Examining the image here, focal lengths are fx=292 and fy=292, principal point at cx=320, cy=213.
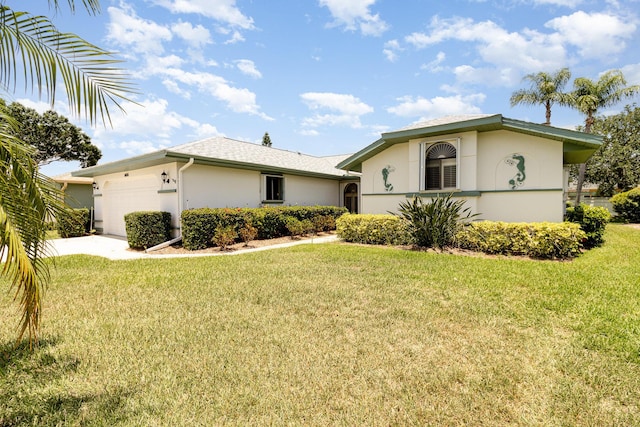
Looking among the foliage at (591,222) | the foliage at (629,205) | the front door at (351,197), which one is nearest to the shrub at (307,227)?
the front door at (351,197)

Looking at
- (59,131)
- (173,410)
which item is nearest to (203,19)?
(173,410)

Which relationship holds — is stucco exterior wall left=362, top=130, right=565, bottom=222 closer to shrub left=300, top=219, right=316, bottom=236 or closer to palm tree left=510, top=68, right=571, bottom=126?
shrub left=300, top=219, right=316, bottom=236

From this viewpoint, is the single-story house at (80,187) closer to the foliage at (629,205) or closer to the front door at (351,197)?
the front door at (351,197)

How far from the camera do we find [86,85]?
2.43m

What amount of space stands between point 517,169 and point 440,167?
2324mm

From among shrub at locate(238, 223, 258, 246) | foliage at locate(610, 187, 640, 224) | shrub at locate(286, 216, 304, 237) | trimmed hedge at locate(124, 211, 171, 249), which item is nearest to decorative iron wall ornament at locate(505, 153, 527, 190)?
shrub at locate(286, 216, 304, 237)

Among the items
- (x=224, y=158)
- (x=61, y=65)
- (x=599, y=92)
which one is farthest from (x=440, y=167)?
(x=599, y=92)

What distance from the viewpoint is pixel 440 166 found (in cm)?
1048

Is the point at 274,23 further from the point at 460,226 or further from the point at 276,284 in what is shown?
the point at 460,226

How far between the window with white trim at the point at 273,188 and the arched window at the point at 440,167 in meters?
7.13

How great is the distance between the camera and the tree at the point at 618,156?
23766mm

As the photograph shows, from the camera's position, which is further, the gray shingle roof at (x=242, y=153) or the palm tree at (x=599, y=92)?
the palm tree at (x=599, y=92)

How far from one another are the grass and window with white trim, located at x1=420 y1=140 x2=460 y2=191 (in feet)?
16.1

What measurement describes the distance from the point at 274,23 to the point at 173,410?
10.0 m
